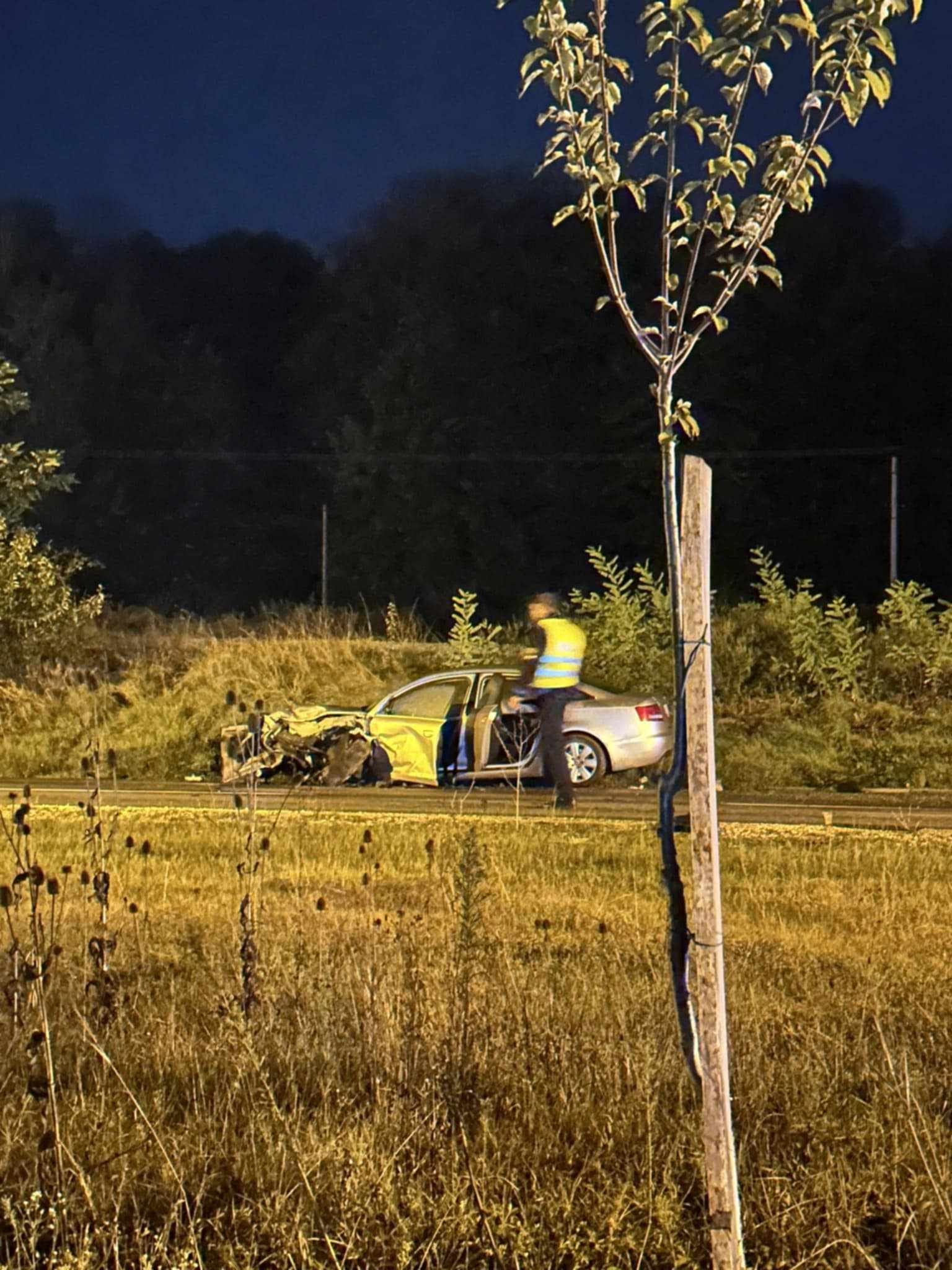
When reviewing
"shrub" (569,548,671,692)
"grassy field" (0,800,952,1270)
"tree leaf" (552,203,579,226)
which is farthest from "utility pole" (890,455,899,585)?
"tree leaf" (552,203,579,226)

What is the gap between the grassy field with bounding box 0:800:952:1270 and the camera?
420 cm

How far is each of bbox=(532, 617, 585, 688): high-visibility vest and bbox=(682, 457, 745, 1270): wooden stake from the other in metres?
9.65

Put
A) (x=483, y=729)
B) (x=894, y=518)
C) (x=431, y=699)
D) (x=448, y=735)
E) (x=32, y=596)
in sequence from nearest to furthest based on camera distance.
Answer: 1. (x=483, y=729)
2. (x=448, y=735)
3. (x=431, y=699)
4. (x=32, y=596)
5. (x=894, y=518)

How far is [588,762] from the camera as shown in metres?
17.6

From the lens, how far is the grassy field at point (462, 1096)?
420 centimetres

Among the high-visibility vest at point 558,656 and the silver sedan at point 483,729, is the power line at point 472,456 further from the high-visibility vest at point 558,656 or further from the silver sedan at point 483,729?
the high-visibility vest at point 558,656

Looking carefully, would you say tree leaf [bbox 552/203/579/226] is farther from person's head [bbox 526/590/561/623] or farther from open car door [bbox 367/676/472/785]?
open car door [bbox 367/676/472/785]

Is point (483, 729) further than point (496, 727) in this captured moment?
Yes

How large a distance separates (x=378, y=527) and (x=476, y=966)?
156 ft

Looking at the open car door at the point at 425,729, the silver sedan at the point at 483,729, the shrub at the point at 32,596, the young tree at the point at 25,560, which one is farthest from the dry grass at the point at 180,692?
the silver sedan at the point at 483,729

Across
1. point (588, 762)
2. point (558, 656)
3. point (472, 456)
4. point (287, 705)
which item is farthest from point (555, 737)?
point (472, 456)

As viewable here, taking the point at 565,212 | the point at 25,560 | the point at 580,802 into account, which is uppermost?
the point at 25,560

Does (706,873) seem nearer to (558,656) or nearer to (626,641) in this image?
(558,656)

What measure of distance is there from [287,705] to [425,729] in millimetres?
2675
